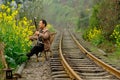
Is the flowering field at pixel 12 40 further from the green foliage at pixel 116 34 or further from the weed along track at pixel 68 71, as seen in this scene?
the green foliage at pixel 116 34

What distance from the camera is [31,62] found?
14383mm

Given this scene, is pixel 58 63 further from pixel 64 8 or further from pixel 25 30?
pixel 64 8

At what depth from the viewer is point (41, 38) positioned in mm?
14594

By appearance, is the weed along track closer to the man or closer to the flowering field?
the flowering field

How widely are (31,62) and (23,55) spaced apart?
507 mm

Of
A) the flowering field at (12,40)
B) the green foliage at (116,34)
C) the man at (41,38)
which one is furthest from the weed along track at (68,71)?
the green foliage at (116,34)

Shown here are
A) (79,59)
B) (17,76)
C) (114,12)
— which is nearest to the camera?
(17,76)

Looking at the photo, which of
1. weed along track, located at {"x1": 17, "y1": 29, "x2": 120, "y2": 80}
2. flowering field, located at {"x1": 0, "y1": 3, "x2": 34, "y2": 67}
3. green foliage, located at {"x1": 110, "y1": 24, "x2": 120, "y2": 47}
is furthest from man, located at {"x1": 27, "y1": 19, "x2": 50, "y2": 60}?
green foliage, located at {"x1": 110, "y1": 24, "x2": 120, "y2": 47}

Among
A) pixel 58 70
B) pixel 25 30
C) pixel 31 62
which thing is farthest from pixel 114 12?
pixel 58 70

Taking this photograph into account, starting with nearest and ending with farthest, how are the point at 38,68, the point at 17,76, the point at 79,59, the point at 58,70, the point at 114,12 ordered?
the point at 17,76 < the point at 58,70 < the point at 38,68 < the point at 79,59 < the point at 114,12

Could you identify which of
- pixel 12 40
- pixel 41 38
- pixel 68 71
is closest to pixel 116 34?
pixel 41 38

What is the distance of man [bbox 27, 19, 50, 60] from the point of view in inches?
564

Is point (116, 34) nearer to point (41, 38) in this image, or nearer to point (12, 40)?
point (41, 38)

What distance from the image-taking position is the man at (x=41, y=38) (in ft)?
47.0
